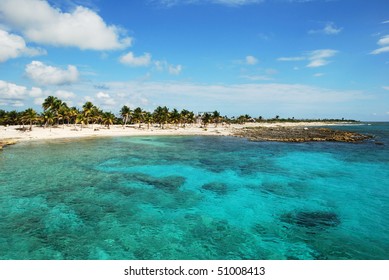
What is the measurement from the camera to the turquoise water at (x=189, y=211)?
15.0 meters

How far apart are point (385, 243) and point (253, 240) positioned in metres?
8.40

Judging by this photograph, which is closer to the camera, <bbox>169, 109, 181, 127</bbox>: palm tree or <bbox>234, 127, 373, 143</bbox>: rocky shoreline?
<bbox>234, 127, 373, 143</bbox>: rocky shoreline

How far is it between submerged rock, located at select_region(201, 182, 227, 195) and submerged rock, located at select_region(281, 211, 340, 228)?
310 inches

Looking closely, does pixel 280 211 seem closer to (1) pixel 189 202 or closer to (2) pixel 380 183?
(1) pixel 189 202

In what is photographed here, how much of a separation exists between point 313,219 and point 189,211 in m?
9.74

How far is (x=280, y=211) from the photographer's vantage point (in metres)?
21.3

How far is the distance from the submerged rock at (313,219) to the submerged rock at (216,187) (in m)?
7.87

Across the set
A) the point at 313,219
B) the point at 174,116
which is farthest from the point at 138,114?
the point at 313,219

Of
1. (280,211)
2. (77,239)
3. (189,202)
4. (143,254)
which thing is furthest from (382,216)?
(77,239)

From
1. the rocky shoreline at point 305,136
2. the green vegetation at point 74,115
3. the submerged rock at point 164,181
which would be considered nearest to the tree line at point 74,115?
the green vegetation at point 74,115

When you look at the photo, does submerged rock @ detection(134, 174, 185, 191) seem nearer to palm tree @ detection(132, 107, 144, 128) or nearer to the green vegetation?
the green vegetation

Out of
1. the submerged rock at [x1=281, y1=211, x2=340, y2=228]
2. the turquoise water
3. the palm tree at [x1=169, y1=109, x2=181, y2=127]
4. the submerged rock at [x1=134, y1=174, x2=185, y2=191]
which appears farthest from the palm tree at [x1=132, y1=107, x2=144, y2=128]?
the submerged rock at [x1=281, y1=211, x2=340, y2=228]

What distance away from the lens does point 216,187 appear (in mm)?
28203

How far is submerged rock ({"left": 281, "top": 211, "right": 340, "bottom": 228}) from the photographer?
1875 cm
